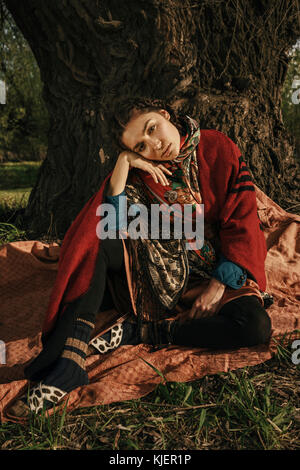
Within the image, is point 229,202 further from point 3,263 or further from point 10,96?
point 10,96

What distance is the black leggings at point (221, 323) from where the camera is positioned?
1.84 meters

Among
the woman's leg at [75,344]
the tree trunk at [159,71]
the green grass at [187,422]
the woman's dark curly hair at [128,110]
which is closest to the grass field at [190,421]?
the green grass at [187,422]

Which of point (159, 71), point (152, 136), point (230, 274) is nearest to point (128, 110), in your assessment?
point (152, 136)

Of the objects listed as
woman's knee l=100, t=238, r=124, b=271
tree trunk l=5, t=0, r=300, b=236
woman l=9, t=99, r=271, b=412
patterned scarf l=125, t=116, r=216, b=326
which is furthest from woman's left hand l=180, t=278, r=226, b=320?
tree trunk l=5, t=0, r=300, b=236

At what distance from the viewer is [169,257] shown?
2064 mm

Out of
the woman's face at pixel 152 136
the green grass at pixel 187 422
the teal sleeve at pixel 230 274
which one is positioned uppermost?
the woman's face at pixel 152 136

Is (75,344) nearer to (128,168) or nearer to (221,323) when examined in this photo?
(221,323)

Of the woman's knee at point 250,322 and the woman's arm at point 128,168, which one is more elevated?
the woman's arm at point 128,168

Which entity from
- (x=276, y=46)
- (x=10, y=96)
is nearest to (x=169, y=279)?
(x=276, y=46)

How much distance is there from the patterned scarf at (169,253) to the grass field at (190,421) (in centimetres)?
44

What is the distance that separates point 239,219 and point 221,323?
0.53 meters

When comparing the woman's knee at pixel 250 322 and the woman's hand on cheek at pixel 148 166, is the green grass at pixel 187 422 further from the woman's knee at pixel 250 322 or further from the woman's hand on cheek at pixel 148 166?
the woman's hand on cheek at pixel 148 166

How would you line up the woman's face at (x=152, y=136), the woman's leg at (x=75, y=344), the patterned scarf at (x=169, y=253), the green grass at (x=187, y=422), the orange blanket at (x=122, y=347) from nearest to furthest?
the green grass at (x=187, y=422) → the woman's leg at (x=75, y=344) → the orange blanket at (x=122, y=347) → the woman's face at (x=152, y=136) → the patterned scarf at (x=169, y=253)

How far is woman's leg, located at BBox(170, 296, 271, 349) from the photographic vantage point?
1.84m
